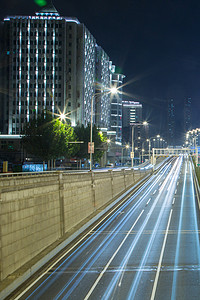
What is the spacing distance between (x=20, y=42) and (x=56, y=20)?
53.6 ft

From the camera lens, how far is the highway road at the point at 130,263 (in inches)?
524

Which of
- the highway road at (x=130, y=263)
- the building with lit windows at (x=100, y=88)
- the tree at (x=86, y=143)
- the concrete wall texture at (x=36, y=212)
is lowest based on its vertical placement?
the highway road at (x=130, y=263)

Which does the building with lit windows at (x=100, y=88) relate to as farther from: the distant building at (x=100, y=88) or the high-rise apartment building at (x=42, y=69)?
the high-rise apartment building at (x=42, y=69)

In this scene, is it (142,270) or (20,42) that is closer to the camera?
(142,270)

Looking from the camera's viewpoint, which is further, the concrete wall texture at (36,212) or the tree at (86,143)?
the tree at (86,143)

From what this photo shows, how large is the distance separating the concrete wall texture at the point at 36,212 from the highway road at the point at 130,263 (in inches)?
50.1

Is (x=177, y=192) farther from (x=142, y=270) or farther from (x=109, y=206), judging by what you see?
(x=142, y=270)

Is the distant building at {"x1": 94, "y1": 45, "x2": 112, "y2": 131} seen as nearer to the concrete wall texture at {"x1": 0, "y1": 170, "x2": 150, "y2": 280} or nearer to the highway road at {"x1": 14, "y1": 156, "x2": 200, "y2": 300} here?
the highway road at {"x1": 14, "y1": 156, "x2": 200, "y2": 300}

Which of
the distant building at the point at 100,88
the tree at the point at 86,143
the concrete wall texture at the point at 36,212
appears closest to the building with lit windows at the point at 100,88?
the distant building at the point at 100,88

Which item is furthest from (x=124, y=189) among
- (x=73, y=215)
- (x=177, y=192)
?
(x=73, y=215)

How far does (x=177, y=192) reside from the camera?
4859 cm

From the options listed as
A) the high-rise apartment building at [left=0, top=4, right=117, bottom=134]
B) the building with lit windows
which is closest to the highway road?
the high-rise apartment building at [left=0, top=4, right=117, bottom=134]

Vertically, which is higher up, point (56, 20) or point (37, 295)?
Answer: point (56, 20)

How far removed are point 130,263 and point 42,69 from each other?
402ft
